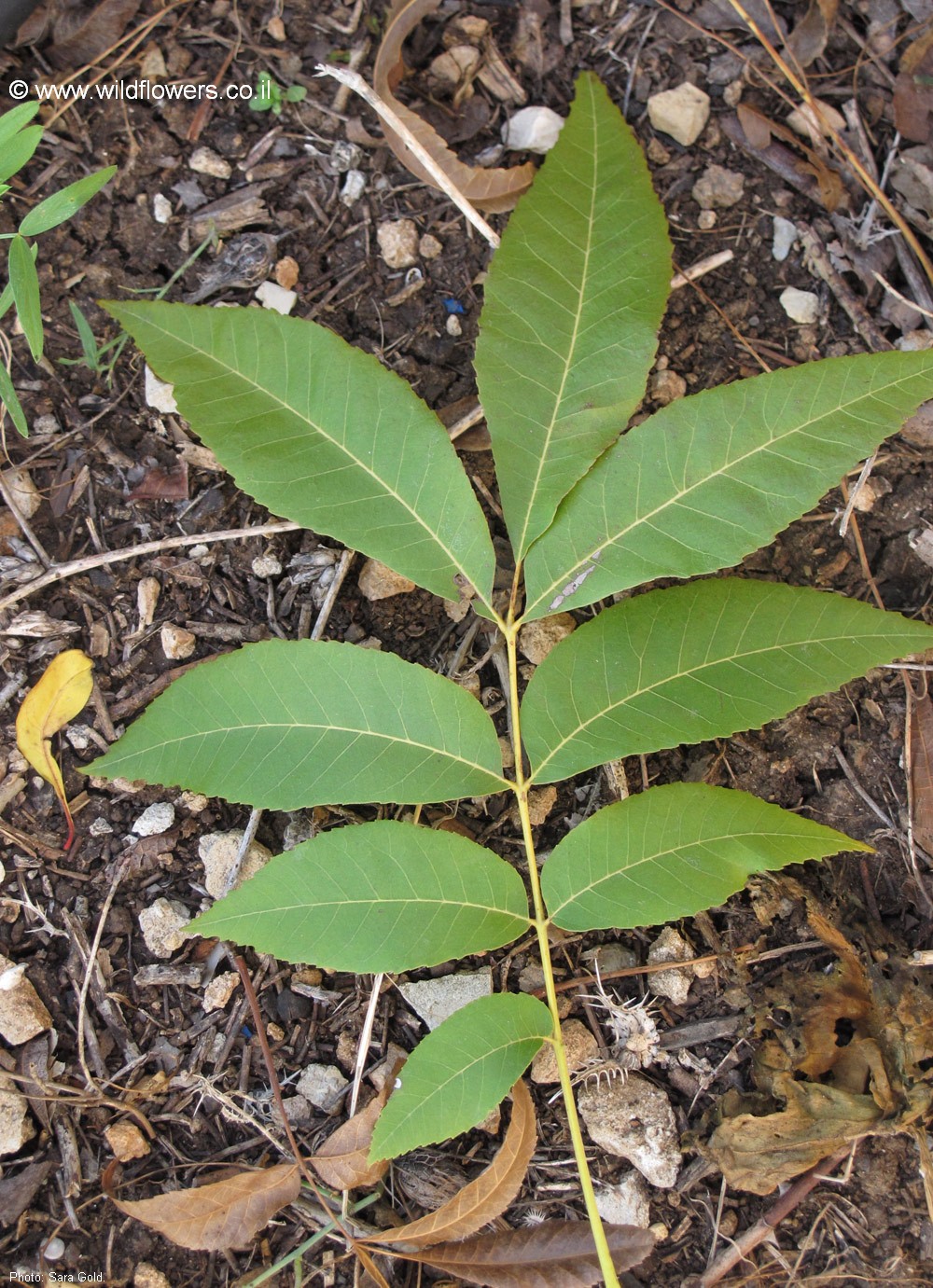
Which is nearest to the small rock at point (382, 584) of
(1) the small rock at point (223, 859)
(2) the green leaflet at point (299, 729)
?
(2) the green leaflet at point (299, 729)

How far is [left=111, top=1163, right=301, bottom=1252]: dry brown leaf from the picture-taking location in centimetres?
168

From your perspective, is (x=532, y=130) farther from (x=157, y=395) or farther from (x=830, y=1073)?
(x=830, y=1073)

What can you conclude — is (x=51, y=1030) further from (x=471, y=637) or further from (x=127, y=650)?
(x=471, y=637)

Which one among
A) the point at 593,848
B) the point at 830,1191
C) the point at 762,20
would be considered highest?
the point at 762,20

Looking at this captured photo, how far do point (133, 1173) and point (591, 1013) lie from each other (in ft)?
3.07

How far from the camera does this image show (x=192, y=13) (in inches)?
82.3

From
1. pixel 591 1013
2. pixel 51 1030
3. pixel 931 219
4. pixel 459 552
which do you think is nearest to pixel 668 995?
pixel 591 1013

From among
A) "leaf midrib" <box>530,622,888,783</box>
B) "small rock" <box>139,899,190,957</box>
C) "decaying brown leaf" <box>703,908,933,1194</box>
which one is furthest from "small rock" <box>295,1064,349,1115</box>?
"leaf midrib" <box>530,622,888,783</box>

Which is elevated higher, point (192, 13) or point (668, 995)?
point (192, 13)

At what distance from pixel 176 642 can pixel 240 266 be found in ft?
2.75

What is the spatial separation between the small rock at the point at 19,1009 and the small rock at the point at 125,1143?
0.79 ft

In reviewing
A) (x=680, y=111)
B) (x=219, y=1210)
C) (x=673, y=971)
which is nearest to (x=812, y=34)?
(x=680, y=111)

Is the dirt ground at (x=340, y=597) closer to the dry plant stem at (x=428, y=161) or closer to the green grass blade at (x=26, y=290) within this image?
the dry plant stem at (x=428, y=161)

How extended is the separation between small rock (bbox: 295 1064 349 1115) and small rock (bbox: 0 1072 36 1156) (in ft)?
1.71
